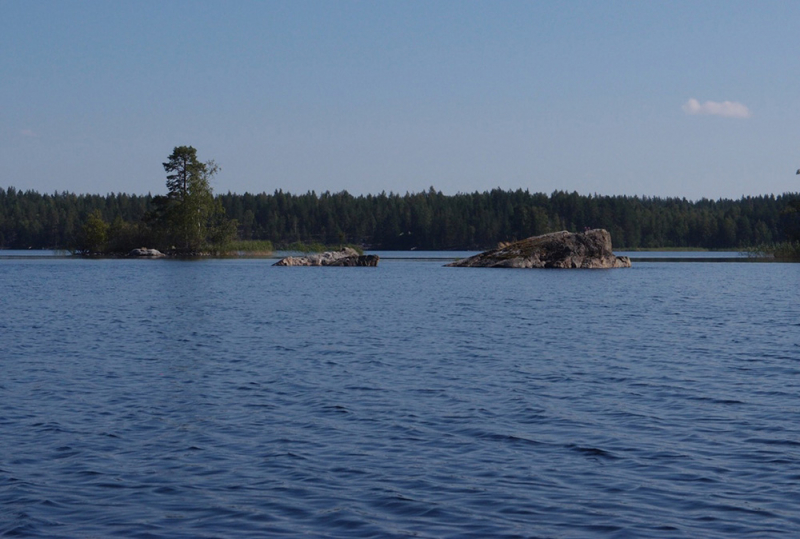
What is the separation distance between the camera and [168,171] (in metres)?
116

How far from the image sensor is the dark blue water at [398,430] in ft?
32.4

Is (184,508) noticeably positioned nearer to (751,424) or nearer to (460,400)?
(460,400)

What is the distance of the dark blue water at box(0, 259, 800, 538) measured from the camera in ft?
32.4

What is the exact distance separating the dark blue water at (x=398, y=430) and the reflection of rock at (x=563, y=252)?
49.8 meters

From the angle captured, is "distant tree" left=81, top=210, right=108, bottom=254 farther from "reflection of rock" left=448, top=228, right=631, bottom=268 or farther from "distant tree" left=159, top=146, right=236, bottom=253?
"reflection of rock" left=448, top=228, right=631, bottom=268

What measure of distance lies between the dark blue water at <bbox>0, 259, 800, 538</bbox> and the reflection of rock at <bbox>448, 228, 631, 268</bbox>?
49.8m

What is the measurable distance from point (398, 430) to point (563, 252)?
70.1 meters

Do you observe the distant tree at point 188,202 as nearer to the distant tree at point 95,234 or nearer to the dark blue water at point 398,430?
the distant tree at point 95,234

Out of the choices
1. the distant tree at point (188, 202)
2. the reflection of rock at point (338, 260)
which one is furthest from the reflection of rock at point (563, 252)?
the distant tree at point (188, 202)

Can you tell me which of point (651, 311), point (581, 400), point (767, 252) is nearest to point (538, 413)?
point (581, 400)

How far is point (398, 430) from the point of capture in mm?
14172

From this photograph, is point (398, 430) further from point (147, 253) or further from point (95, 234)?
point (95, 234)

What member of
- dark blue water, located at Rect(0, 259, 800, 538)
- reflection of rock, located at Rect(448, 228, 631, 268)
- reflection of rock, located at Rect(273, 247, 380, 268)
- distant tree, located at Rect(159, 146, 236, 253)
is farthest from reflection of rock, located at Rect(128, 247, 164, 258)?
dark blue water, located at Rect(0, 259, 800, 538)

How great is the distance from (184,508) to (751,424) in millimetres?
9523
